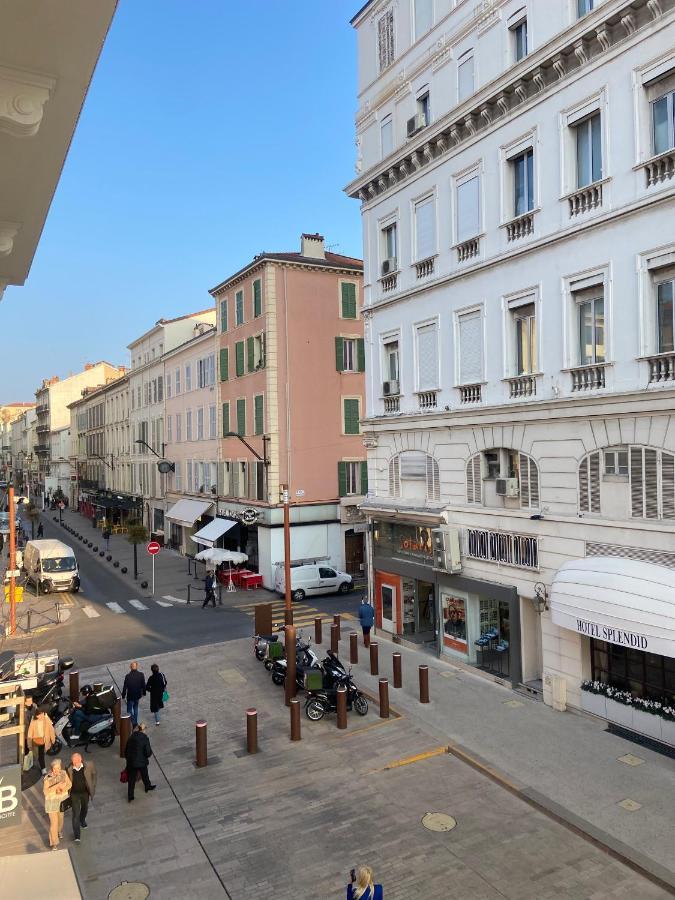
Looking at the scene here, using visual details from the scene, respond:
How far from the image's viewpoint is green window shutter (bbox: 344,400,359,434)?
33.3m

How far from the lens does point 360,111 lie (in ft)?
72.0

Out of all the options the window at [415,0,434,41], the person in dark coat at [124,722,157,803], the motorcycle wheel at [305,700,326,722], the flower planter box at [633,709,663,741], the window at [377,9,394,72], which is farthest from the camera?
the window at [377,9,394,72]

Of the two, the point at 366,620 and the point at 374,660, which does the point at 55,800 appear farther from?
the point at 366,620

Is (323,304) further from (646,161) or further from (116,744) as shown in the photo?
(116,744)

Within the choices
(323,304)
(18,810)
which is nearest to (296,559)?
(323,304)

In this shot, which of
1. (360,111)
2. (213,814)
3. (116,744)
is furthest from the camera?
(360,111)

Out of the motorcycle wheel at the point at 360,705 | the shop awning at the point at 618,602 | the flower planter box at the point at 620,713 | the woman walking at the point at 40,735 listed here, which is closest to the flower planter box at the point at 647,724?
the flower planter box at the point at 620,713

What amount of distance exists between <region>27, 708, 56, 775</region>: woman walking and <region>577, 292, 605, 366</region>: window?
13072 millimetres

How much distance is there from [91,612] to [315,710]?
15.6 meters

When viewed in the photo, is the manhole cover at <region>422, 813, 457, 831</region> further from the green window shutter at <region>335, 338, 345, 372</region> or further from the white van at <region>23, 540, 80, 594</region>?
the green window shutter at <region>335, 338, 345, 372</region>

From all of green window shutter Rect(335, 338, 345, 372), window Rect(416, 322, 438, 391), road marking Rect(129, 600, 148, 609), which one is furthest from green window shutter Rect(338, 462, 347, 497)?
window Rect(416, 322, 438, 391)

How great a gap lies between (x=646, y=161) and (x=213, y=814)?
14.1 meters

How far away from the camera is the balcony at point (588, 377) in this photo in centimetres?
1360

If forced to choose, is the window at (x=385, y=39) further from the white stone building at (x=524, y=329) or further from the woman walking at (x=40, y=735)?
the woman walking at (x=40, y=735)
